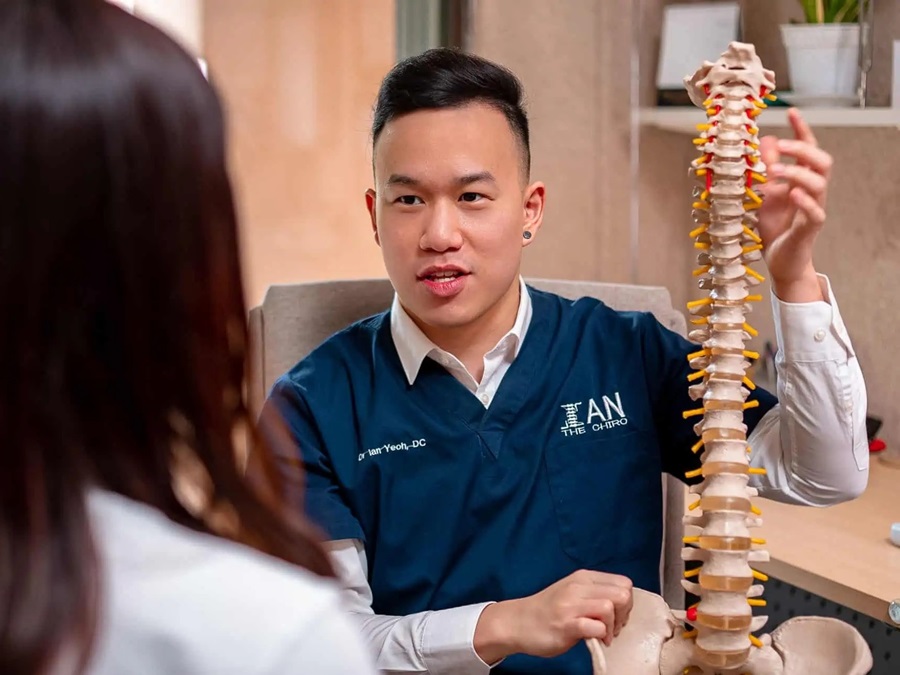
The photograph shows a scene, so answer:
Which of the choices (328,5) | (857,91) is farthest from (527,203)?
(328,5)

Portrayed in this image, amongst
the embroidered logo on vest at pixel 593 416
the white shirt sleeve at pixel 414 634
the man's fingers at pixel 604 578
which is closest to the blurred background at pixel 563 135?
the embroidered logo on vest at pixel 593 416

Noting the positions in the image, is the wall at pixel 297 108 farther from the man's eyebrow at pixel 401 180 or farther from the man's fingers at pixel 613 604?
the man's fingers at pixel 613 604

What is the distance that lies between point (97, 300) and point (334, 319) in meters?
1.04

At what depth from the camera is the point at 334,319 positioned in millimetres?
1608

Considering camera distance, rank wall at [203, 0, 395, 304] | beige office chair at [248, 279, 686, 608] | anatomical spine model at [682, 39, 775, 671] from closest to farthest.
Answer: anatomical spine model at [682, 39, 775, 671] < beige office chair at [248, 279, 686, 608] < wall at [203, 0, 395, 304]

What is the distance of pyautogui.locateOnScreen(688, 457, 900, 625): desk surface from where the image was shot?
1395 mm

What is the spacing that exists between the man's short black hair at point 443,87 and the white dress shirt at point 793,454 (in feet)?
1.48

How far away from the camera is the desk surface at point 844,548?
1.39 m

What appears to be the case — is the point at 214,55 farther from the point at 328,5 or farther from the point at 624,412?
the point at 624,412

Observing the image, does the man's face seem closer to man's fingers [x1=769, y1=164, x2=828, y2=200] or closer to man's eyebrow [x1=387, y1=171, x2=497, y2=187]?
man's eyebrow [x1=387, y1=171, x2=497, y2=187]

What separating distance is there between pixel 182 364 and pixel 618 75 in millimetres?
1982

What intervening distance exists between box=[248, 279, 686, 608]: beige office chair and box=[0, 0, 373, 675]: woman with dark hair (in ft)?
3.16

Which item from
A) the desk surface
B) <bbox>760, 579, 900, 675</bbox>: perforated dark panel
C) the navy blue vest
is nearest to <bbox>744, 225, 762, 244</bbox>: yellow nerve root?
the navy blue vest

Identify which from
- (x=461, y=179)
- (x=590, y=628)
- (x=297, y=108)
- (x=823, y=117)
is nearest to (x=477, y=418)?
(x=461, y=179)
